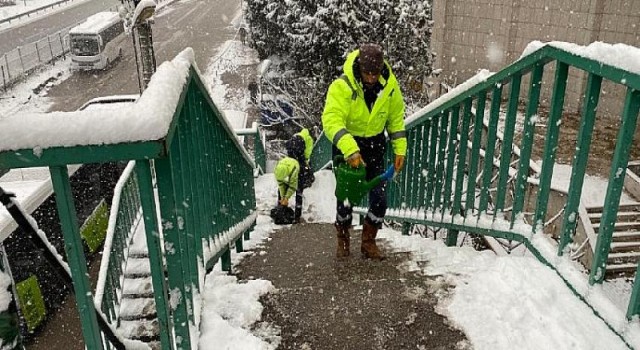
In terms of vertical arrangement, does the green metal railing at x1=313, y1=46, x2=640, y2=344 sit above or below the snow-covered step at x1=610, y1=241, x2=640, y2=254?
above

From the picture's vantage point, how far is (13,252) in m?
6.91

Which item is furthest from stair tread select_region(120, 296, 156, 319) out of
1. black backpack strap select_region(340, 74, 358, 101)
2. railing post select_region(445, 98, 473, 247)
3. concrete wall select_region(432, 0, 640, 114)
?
concrete wall select_region(432, 0, 640, 114)

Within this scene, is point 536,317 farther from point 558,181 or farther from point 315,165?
point 315,165

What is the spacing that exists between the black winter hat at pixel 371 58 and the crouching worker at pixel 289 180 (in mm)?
4488

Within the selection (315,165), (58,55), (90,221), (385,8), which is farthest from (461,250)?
(58,55)

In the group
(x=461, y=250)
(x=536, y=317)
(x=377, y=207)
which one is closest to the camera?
(x=536, y=317)

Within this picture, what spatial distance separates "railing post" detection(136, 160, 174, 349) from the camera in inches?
64.0

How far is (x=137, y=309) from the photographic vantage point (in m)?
4.95

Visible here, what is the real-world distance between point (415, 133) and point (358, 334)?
2919 mm

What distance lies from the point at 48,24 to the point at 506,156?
35.5 meters

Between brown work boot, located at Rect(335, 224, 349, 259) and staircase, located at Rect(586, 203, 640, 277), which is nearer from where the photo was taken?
brown work boot, located at Rect(335, 224, 349, 259)

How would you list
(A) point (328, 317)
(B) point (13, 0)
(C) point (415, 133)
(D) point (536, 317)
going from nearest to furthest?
(D) point (536, 317) < (A) point (328, 317) < (C) point (415, 133) < (B) point (13, 0)

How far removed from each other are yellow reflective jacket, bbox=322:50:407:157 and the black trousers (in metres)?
0.08

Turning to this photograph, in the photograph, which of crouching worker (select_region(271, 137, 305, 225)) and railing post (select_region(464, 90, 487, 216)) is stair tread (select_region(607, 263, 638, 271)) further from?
railing post (select_region(464, 90, 487, 216))
